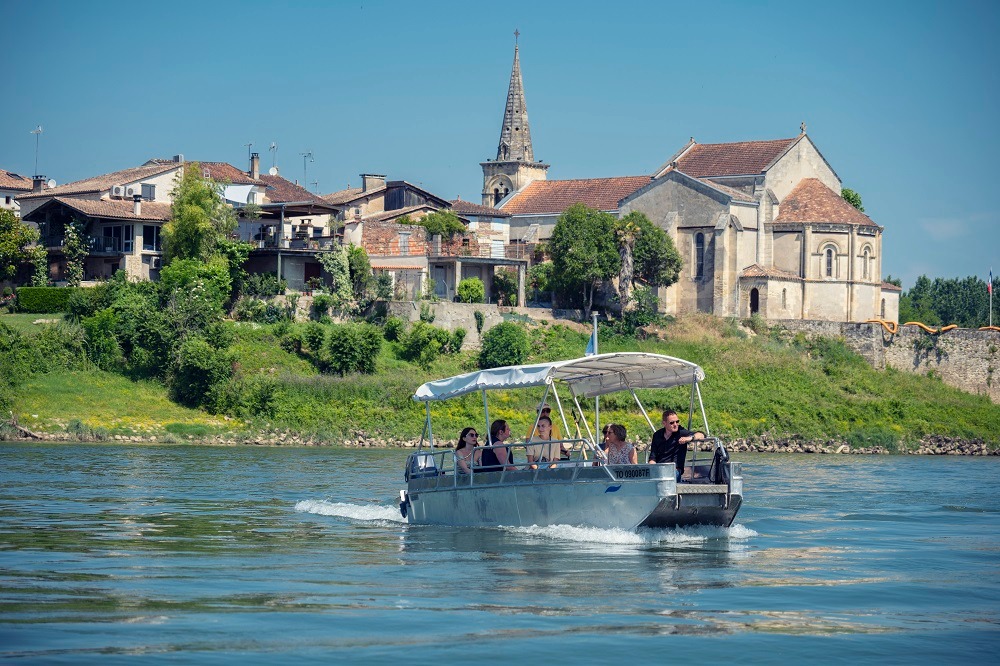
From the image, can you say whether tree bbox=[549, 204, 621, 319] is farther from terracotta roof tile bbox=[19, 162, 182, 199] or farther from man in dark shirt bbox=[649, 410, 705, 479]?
man in dark shirt bbox=[649, 410, 705, 479]

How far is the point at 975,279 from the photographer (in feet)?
457

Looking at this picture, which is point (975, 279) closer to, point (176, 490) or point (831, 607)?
point (176, 490)

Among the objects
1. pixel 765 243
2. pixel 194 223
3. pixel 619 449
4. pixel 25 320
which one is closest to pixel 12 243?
pixel 25 320

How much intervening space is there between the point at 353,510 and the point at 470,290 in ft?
121

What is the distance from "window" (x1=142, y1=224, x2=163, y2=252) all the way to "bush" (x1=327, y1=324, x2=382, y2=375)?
12.1m

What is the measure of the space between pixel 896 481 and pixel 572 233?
31.4 metres

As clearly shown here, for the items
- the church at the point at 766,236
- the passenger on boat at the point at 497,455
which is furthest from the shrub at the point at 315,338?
the passenger on boat at the point at 497,455

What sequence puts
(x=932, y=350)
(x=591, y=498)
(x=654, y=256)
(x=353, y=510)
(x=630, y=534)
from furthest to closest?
1. (x=932, y=350)
2. (x=654, y=256)
3. (x=353, y=510)
4. (x=591, y=498)
5. (x=630, y=534)

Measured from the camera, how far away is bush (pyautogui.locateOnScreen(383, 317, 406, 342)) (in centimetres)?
6066

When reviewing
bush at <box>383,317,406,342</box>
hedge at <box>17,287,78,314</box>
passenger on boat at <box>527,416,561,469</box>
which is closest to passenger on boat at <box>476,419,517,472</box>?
passenger on boat at <box>527,416,561,469</box>

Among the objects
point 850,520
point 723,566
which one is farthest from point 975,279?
point 723,566

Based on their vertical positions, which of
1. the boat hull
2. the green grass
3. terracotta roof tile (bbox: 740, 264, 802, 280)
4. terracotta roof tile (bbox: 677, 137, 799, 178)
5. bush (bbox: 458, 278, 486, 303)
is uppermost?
terracotta roof tile (bbox: 677, 137, 799, 178)

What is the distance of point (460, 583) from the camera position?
18.9 meters

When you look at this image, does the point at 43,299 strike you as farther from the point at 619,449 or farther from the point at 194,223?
the point at 619,449
